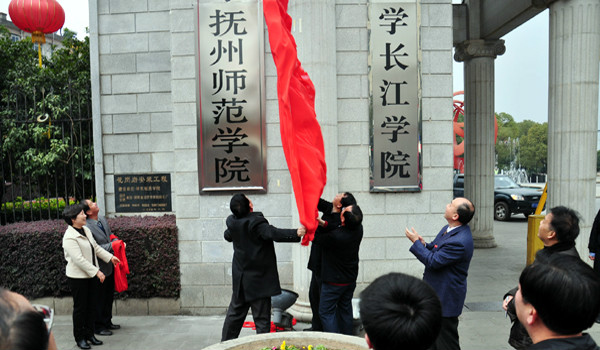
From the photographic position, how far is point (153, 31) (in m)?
6.43

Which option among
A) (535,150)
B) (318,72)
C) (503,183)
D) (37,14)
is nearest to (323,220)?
(318,72)

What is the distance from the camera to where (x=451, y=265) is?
3.66 metres

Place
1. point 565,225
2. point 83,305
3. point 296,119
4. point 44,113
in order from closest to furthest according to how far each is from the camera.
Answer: point 565,225, point 296,119, point 83,305, point 44,113

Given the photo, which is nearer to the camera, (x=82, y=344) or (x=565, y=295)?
(x=565, y=295)

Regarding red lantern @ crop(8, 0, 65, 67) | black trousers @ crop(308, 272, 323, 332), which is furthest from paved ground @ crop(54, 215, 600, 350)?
red lantern @ crop(8, 0, 65, 67)

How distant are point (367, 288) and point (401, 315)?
6.9 inches

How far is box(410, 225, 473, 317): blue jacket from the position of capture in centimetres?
361

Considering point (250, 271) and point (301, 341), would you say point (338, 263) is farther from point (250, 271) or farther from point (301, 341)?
point (301, 341)

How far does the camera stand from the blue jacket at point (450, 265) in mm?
3605

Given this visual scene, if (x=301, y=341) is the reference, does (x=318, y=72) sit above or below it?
above

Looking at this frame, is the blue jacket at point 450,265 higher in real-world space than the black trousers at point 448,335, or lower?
higher

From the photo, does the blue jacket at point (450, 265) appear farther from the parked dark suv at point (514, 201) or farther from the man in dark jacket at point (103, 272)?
the parked dark suv at point (514, 201)

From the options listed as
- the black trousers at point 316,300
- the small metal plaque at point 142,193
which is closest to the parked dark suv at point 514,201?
the small metal plaque at point 142,193

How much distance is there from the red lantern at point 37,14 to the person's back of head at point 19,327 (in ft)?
31.6
